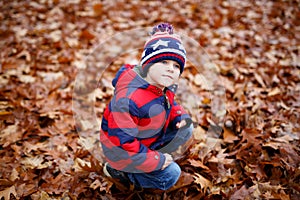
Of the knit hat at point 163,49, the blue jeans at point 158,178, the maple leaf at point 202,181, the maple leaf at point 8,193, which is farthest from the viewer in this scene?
the maple leaf at point 202,181

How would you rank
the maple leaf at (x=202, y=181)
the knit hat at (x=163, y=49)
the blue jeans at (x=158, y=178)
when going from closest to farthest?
the knit hat at (x=163, y=49) → the blue jeans at (x=158, y=178) → the maple leaf at (x=202, y=181)

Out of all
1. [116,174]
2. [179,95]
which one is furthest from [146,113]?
[179,95]

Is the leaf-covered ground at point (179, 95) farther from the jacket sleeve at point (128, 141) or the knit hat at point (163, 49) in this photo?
the knit hat at point (163, 49)

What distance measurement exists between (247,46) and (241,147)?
6.46 ft

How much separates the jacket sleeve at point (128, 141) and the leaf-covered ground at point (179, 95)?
0.45 meters

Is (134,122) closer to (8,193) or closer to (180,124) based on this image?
(180,124)

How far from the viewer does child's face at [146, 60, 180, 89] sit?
1730mm

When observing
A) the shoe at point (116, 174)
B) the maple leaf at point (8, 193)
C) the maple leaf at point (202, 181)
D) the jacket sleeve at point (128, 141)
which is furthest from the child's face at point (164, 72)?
the maple leaf at point (8, 193)

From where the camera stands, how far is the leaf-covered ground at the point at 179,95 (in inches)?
89.4

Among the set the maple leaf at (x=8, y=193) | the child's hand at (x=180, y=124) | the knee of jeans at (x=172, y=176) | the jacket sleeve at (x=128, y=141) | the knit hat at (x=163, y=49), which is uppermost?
the knit hat at (x=163, y=49)

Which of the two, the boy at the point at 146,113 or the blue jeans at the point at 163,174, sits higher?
the boy at the point at 146,113

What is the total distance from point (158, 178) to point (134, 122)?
1.66 ft

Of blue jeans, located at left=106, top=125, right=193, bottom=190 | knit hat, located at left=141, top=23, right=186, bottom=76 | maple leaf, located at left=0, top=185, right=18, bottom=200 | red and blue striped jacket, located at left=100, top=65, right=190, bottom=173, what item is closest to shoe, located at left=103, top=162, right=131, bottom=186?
blue jeans, located at left=106, top=125, right=193, bottom=190

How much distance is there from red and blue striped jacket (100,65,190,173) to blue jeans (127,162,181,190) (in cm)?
11
